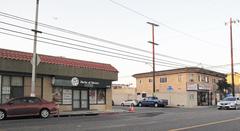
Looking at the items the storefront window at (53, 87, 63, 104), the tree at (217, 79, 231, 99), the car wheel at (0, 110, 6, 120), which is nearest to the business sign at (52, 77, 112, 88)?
the storefront window at (53, 87, 63, 104)

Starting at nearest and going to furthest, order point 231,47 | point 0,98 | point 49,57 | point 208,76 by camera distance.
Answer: point 0,98 → point 49,57 → point 231,47 → point 208,76

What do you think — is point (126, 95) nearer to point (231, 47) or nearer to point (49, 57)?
point (231, 47)

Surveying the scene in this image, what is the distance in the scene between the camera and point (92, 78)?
3653cm

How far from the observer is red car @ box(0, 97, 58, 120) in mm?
24000

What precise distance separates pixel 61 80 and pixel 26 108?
856 cm

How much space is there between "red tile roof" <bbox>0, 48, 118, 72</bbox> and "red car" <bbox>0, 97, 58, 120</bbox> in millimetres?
5249

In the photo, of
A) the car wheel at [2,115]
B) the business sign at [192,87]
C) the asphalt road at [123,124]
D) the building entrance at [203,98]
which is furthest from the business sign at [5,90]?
the building entrance at [203,98]

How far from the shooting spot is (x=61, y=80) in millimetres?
33312

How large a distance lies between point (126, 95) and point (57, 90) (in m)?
38.6

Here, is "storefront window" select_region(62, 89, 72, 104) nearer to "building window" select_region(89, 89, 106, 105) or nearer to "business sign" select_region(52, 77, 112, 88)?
"business sign" select_region(52, 77, 112, 88)

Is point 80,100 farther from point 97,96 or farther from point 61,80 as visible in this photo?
point 61,80

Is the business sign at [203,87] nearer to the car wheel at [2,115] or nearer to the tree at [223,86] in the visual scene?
the tree at [223,86]

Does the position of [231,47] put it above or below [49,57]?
above

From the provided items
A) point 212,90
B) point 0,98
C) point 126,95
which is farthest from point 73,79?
point 212,90
